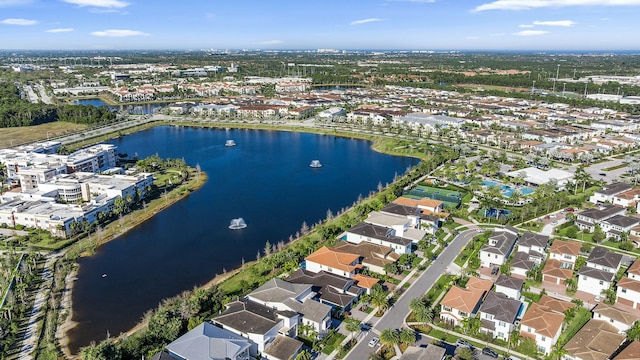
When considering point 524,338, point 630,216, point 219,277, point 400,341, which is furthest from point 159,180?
point 630,216

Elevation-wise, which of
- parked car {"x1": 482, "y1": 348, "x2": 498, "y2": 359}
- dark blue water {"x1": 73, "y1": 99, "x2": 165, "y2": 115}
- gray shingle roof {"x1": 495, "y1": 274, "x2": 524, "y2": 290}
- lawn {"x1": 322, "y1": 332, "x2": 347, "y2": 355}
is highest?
dark blue water {"x1": 73, "y1": 99, "x2": 165, "y2": 115}

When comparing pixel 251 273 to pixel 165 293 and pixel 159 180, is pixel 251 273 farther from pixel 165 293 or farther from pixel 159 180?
pixel 159 180

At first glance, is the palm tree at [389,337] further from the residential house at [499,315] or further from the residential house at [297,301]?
the residential house at [499,315]

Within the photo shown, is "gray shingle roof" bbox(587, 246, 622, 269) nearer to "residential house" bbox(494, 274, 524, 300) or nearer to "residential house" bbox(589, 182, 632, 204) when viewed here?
"residential house" bbox(494, 274, 524, 300)

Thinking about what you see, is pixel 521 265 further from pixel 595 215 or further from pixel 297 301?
pixel 297 301

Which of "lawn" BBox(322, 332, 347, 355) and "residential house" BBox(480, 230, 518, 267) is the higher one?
"residential house" BBox(480, 230, 518, 267)

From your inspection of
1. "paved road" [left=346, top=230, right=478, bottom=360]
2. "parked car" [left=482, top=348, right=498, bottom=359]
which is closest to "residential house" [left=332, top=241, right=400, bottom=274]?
"paved road" [left=346, top=230, right=478, bottom=360]
